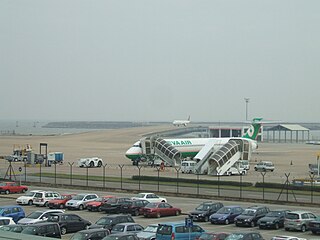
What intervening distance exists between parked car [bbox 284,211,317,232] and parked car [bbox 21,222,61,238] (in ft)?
41.8

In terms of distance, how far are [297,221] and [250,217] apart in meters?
2.72

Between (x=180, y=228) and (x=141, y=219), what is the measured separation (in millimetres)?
10132

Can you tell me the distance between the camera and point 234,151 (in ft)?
229

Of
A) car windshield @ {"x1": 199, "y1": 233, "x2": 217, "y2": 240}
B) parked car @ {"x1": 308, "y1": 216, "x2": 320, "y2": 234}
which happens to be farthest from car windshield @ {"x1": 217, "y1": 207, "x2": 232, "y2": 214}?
car windshield @ {"x1": 199, "y1": 233, "x2": 217, "y2": 240}

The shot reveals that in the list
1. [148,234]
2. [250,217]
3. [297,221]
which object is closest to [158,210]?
[250,217]

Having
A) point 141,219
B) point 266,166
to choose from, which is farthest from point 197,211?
point 266,166

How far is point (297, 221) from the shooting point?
3319 centimetres

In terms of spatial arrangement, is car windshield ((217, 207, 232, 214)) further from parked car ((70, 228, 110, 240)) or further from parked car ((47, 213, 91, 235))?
parked car ((70, 228, 110, 240))

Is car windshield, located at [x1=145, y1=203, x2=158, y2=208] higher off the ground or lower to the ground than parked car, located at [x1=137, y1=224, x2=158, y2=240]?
lower

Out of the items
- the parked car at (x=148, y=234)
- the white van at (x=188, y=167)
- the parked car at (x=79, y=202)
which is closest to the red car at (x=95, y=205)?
the parked car at (x=79, y=202)

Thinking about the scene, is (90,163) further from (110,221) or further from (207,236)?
(207,236)

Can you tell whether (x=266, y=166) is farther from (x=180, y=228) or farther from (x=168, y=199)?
(x=180, y=228)

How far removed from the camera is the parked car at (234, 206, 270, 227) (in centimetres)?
3444

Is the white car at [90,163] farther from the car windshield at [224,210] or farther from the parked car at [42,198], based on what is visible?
the car windshield at [224,210]
